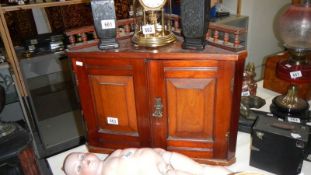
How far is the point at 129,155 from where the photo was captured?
40.0 inches

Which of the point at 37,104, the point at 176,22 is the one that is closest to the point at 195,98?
the point at 176,22

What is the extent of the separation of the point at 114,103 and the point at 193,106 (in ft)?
1.14

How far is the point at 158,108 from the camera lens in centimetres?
111

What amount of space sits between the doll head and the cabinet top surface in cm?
41

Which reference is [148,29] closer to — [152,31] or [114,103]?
[152,31]

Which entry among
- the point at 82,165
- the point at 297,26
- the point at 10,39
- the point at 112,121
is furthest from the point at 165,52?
the point at 10,39

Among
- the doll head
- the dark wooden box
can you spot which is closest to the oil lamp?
the dark wooden box

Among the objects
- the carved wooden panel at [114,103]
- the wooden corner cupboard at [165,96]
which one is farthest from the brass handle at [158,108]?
the carved wooden panel at [114,103]

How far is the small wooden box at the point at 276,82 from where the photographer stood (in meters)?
1.61

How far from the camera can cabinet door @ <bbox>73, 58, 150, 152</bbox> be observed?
1.08 m

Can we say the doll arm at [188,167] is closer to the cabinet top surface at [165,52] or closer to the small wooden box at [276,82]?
the cabinet top surface at [165,52]

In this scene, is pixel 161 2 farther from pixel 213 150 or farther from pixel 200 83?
pixel 213 150

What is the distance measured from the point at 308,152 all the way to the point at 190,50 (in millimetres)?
713

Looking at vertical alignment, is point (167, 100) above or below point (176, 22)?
below
